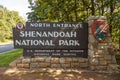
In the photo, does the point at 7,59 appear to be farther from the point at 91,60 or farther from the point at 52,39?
the point at 91,60

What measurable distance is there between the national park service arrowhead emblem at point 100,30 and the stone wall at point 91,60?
14cm

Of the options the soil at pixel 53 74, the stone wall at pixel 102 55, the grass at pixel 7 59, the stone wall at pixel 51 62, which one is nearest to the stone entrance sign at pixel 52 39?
the stone wall at pixel 51 62

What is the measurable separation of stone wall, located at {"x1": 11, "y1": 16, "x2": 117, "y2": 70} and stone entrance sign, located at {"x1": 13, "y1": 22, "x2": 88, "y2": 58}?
0.25 metres

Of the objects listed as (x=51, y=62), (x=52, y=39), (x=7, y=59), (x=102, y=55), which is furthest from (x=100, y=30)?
(x=7, y=59)

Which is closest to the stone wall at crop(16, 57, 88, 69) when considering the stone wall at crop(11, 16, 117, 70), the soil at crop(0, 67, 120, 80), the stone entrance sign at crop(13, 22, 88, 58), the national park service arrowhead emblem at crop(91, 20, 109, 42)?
the stone wall at crop(11, 16, 117, 70)

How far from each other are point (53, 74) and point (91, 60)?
5.24 ft

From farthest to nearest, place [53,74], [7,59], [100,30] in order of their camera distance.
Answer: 1. [7,59]
2. [100,30]
3. [53,74]

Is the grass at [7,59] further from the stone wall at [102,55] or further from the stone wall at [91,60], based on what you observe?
the stone wall at [102,55]

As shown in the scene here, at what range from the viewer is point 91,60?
839 cm

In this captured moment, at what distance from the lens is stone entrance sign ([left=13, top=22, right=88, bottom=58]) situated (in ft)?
29.0

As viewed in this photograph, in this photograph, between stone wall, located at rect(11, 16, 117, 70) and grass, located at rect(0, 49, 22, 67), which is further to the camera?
grass, located at rect(0, 49, 22, 67)

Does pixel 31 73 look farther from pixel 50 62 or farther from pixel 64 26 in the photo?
pixel 64 26

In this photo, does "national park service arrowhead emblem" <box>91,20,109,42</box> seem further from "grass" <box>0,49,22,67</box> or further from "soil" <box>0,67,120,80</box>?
"grass" <box>0,49,22,67</box>

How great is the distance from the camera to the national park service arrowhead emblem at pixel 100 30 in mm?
8367
